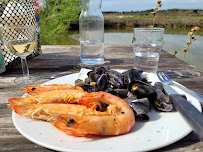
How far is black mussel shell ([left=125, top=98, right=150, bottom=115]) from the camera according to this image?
825 mm

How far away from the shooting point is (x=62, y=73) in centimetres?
173

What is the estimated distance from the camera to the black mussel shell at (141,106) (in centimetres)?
82

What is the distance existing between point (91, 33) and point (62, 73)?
87cm

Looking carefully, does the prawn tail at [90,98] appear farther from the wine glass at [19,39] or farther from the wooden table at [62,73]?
the wine glass at [19,39]

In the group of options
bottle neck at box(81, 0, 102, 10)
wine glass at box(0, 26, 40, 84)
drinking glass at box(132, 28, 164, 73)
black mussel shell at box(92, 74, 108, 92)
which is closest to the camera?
black mussel shell at box(92, 74, 108, 92)

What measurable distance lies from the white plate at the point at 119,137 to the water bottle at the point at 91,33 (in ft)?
4.37

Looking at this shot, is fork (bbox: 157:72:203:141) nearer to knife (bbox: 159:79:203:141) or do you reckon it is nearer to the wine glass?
knife (bbox: 159:79:203:141)

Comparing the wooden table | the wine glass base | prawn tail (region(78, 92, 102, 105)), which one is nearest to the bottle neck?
the wooden table

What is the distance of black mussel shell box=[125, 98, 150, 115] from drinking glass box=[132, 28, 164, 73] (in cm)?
85

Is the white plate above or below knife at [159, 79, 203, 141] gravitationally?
below

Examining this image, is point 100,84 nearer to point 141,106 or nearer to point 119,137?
point 141,106

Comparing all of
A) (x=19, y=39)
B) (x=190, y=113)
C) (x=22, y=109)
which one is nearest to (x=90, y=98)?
(x=22, y=109)

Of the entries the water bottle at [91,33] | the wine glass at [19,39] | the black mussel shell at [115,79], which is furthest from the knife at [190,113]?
the water bottle at [91,33]

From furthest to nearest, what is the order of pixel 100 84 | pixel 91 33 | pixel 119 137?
pixel 91 33 → pixel 100 84 → pixel 119 137
